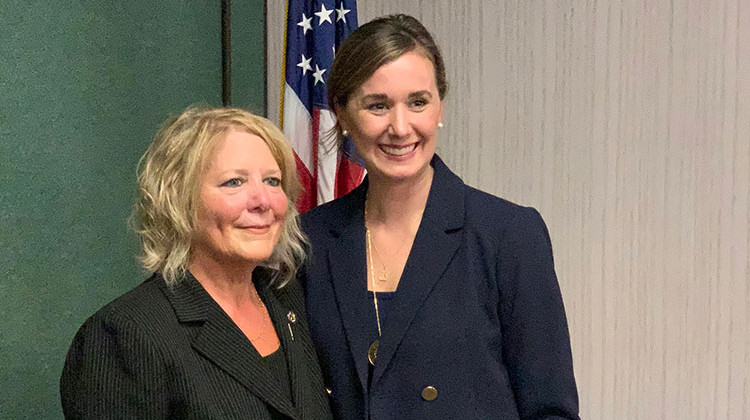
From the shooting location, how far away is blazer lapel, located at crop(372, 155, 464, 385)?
5.77ft

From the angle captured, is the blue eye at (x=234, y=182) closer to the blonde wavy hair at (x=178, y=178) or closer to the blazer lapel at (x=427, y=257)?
the blonde wavy hair at (x=178, y=178)

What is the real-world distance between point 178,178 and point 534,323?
83 cm

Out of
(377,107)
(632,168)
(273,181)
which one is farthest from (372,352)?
(632,168)

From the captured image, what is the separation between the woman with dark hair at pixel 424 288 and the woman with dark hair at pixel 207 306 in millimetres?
135

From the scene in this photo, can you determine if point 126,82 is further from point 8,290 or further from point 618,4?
point 618,4

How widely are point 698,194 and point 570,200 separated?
0.53m

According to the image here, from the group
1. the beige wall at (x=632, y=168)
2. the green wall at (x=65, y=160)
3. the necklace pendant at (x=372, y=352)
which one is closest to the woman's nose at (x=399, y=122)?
the necklace pendant at (x=372, y=352)

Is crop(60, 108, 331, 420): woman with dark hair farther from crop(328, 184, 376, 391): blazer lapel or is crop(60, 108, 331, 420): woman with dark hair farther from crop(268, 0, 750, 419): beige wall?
crop(268, 0, 750, 419): beige wall

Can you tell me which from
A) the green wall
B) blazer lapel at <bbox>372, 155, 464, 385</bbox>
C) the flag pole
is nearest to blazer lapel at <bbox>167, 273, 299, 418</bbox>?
blazer lapel at <bbox>372, 155, 464, 385</bbox>

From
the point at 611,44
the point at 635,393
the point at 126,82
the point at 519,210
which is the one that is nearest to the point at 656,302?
the point at 635,393

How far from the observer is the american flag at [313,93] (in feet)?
10.2

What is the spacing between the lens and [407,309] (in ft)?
5.83

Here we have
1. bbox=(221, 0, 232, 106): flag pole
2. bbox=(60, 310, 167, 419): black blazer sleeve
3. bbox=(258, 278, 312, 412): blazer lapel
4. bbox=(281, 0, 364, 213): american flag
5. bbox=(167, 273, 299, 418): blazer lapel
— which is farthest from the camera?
bbox=(221, 0, 232, 106): flag pole

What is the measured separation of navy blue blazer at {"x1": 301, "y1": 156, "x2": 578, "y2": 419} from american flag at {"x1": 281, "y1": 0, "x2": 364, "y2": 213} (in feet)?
4.30
